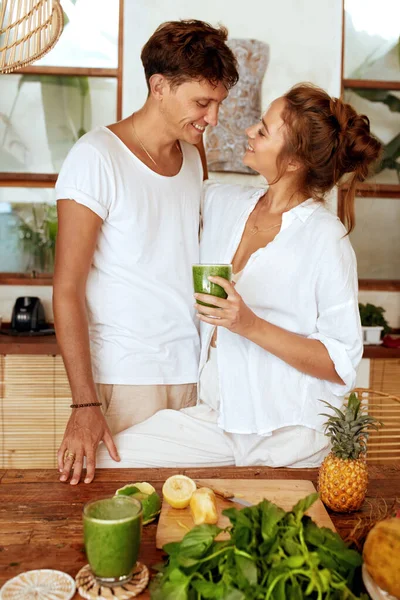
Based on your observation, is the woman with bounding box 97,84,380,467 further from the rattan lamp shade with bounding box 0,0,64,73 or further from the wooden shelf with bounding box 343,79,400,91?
the wooden shelf with bounding box 343,79,400,91

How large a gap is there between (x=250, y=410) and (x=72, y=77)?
2.51 meters

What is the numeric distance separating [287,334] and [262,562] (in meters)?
0.97

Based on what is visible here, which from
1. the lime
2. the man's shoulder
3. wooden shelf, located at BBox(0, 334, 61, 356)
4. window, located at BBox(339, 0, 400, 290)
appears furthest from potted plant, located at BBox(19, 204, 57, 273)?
the lime

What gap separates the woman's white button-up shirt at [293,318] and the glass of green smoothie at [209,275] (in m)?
0.42

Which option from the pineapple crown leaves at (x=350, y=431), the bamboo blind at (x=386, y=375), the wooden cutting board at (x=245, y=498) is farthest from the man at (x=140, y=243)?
the bamboo blind at (x=386, y=375)

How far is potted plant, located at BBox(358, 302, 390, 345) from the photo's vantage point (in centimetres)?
380

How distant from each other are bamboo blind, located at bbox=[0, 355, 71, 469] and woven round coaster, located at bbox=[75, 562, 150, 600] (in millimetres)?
2333

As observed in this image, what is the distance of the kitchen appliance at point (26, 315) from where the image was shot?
372cm

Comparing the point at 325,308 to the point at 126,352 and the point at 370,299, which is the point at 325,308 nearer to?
the point at 126,352

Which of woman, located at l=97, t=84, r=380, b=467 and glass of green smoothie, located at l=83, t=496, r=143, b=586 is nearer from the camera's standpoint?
glass of green smoothie, located at l=83, t=496, r=143, b=586

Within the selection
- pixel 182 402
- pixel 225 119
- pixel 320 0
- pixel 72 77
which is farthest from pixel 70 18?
pixel 182 402

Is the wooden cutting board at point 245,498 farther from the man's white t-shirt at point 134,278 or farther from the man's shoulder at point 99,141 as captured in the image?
the man's shoulder at point 99,141

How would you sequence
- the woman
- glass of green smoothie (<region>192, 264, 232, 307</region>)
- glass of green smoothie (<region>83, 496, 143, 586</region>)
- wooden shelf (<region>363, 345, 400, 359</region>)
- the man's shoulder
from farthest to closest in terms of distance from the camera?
wooden shelf (<region>363, 345, 400, 359</region>)
the man's shoulder
the woman
glass of green smoothie (<region>192, 264, 232, 307</region>)
glass of green smoothie (<region>83, 496, 143, 586</region>)

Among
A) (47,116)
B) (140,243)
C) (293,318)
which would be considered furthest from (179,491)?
(47,116)
